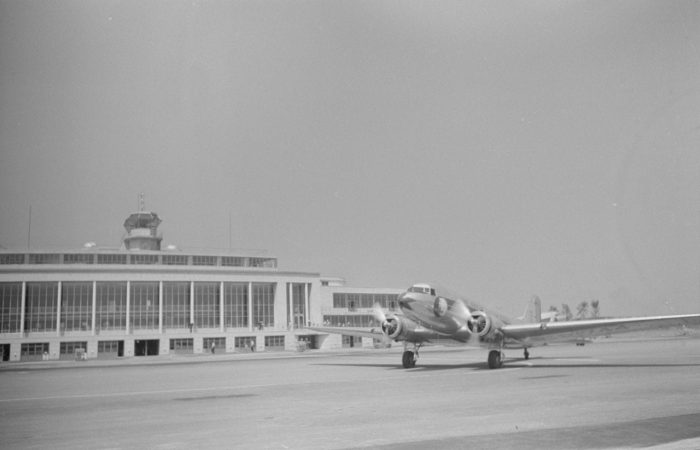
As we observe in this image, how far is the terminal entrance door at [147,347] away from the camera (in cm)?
8731

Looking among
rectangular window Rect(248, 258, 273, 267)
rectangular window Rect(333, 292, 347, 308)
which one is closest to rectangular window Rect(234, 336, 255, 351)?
rectangular window Rect(248, 258, 273, 267)

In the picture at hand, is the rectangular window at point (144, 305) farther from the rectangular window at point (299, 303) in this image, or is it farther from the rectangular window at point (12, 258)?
the rectangular window at point (299, 303)

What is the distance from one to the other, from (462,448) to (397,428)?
2.68 metres

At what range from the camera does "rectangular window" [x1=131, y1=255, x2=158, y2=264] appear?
102 metres

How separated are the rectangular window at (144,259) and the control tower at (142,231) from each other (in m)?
9.98

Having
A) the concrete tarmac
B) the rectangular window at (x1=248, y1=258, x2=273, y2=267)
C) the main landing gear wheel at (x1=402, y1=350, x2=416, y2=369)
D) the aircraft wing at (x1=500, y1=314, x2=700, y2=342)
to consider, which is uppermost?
the rectangular window at (x1=248, y1=258, x2=273, y2=267)

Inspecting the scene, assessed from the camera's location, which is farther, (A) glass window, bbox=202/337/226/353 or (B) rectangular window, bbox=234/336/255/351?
(B) rectangular window, bbox=234/336/255/351

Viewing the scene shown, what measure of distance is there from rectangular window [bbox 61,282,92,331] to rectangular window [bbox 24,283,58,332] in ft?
3.83

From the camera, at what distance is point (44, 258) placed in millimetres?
93938

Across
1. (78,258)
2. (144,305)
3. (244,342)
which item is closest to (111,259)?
(78,258)

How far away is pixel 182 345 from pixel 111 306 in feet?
39.1

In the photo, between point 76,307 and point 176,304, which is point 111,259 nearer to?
point 176,304

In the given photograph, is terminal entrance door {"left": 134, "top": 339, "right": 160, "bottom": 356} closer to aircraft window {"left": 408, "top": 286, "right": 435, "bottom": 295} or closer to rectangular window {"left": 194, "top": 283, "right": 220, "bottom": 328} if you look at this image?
rectangular window {"left": 194, "top": 283, "right": 220, "bottom": 328}

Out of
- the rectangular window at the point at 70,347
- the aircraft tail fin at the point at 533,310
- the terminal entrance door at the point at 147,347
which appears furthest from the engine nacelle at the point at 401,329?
the terminal entrance door at the point at 147,347
